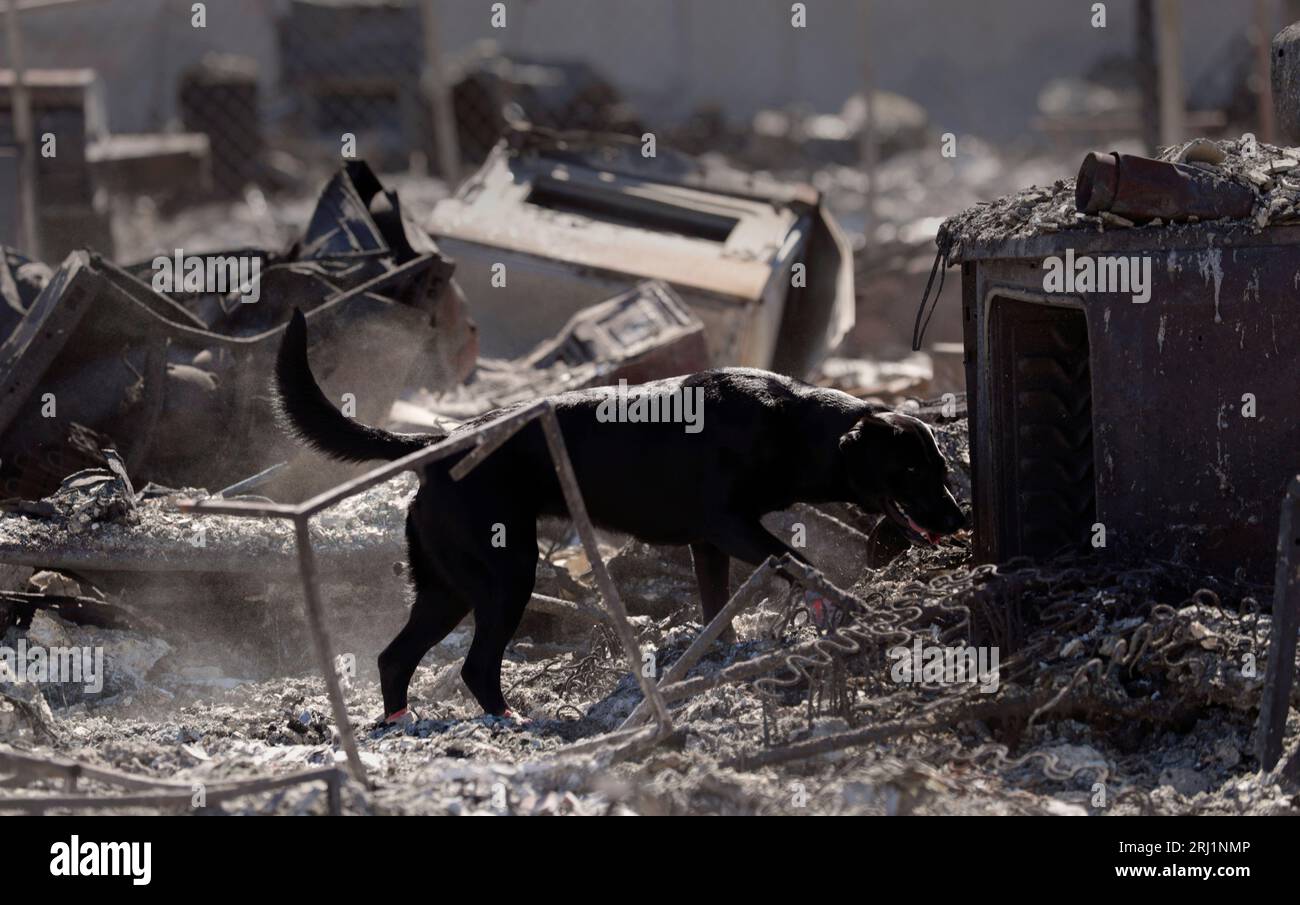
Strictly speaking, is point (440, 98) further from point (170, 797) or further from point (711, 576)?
point (170, 797)

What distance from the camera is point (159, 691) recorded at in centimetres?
516

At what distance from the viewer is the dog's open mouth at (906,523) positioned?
16.2ft

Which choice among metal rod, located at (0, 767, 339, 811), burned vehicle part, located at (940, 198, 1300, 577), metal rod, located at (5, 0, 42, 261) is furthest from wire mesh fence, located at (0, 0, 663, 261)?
metal rod, located at (0, 767, 339, 811)

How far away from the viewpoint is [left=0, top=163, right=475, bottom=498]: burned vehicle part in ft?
18.9

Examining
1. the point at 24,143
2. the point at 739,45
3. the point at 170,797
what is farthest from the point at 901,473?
the point at 739,45

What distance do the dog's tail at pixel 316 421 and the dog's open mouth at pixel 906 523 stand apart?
1.54 metres

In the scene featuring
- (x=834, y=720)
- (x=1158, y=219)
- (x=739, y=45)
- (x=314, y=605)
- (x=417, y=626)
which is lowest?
(x=834, y=720)

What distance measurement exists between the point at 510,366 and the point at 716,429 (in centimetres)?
323

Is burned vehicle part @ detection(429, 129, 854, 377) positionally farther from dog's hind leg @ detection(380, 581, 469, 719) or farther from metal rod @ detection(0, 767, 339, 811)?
metal rod @ detection(0, 767, 339, 811)

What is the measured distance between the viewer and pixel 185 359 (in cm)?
605

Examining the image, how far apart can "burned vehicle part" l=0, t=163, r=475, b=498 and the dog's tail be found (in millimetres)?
1273

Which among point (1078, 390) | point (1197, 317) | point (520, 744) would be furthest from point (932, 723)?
point (1078, 390)

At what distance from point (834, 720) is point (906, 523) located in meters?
1.11
